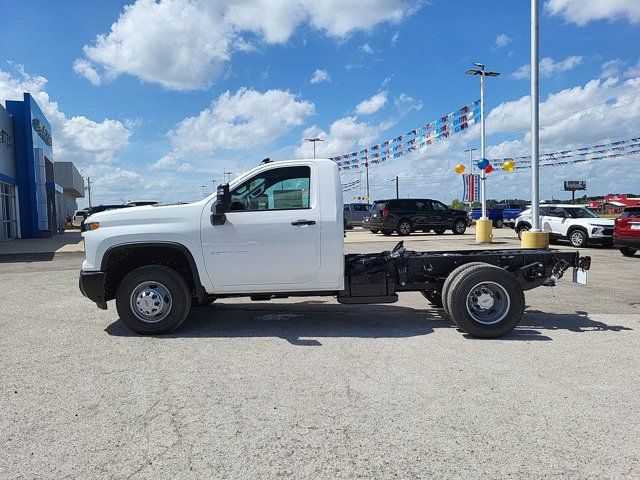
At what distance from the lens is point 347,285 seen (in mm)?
6379

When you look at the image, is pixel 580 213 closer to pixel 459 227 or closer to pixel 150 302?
pixel 459 227

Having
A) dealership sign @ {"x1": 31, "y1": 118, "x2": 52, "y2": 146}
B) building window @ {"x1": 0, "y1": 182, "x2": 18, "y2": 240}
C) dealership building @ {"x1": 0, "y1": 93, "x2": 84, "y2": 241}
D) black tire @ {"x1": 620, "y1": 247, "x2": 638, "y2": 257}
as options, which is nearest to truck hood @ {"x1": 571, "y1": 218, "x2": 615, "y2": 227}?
black tire @ {"x1": 620, "y1": 247, "x2": 638, "y2": 257}

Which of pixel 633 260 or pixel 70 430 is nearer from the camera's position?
pixel 70 430

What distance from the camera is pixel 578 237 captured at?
18484mm

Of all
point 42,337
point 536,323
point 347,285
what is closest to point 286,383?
point 347,285

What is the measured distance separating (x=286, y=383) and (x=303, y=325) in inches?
86.6

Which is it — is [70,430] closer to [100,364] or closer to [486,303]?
[100,364]

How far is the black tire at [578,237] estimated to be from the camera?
1823 centimetres

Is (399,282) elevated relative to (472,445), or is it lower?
elevated

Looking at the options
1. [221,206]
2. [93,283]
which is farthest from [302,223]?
[93,283]

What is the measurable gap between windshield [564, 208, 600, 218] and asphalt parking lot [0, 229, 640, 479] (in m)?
12.8

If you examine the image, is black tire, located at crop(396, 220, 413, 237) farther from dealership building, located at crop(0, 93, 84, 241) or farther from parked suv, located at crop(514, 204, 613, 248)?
dealership building, located at crop(0, 93, 84, 241)

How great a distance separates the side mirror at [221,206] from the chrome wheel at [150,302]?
1.01 metres

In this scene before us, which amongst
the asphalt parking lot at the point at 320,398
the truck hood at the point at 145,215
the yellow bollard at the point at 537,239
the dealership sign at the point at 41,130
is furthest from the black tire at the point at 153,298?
the dealership sign at the point at 41,130
